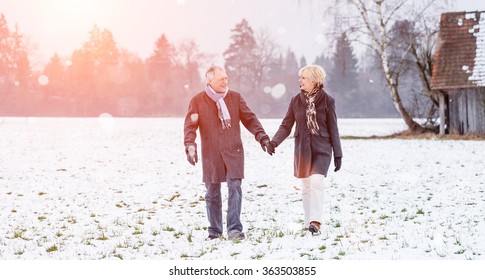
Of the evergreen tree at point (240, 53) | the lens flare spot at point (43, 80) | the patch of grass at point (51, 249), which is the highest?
the evergreen tree at point (240, 53)

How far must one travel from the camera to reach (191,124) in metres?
6.48

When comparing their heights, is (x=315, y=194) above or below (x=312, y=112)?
below

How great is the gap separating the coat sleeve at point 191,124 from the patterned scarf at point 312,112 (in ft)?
4.48

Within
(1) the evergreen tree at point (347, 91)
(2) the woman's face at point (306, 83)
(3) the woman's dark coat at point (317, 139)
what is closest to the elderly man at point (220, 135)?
(3) the woman's dark coat at point (317, 139)

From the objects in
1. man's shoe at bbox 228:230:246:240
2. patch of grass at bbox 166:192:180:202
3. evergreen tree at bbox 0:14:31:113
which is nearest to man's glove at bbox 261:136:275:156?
man's shoe at bbox 228:230:246:240

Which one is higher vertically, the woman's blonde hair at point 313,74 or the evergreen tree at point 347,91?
the evergreen tree at point 347,91

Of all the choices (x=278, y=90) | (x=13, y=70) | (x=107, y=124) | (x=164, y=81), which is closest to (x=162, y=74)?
(x=164, y=81)

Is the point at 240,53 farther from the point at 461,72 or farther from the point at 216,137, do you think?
the point at 216,137

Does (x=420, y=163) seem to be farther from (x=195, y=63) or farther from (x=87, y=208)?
(x=195, y=63)

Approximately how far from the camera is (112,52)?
70.0 m

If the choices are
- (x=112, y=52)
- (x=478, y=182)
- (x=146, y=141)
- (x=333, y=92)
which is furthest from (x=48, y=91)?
(x=478, y=182)

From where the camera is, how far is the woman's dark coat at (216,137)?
6473mm

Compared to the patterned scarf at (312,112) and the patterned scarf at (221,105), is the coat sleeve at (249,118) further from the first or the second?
the patterned scarf at (312,112)

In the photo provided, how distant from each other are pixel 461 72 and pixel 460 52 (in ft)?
4.18
